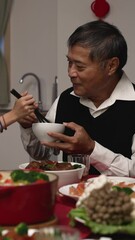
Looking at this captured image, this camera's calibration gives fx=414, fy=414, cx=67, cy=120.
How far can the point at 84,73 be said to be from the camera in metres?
1.96

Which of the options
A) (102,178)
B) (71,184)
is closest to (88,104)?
(71,184)

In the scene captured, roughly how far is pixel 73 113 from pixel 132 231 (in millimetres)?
1382

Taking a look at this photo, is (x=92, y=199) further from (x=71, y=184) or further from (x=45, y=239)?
(x=71, y=184)

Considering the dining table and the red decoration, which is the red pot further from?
the red decoration

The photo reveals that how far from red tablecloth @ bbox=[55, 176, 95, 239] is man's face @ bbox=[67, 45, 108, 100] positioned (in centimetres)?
85

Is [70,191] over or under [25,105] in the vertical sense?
under

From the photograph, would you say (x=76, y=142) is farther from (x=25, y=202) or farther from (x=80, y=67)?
(x=25, y=202)

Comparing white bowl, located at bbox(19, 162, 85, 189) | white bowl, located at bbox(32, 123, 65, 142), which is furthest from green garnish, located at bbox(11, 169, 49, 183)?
white bowl, located at bbox(32, 123, 65, 142)

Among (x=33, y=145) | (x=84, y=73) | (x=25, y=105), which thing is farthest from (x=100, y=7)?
(x=25, y=105)

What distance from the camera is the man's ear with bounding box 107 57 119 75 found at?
2.01m

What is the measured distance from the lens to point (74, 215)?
90 cm

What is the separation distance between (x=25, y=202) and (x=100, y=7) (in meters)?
2.42

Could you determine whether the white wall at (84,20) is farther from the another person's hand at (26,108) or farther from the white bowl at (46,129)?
the white bowl at (46,129)

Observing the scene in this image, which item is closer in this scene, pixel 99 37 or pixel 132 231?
pixel 132 231
